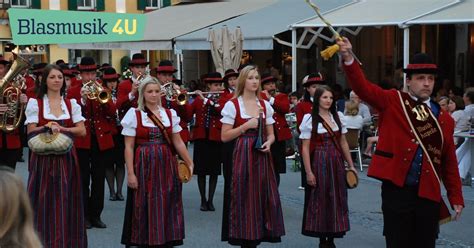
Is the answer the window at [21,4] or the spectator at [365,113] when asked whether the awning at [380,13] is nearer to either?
the spectator at [365,113]

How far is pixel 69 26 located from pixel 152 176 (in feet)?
6.22

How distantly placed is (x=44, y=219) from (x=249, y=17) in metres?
13.9

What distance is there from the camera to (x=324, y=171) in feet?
26.8

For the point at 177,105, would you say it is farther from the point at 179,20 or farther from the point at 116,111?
the point at 179,20

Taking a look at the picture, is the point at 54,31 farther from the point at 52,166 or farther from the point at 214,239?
the point at 214,239

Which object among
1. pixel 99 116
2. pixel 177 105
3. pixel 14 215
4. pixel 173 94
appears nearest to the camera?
A: pixel 14 215

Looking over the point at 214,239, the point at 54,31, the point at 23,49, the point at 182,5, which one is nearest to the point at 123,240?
the point at 214,239

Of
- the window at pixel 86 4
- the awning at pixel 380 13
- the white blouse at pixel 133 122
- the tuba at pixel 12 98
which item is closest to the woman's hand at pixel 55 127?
the white blouse at pixel 133 122

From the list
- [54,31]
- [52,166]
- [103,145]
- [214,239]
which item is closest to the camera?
[52,166]

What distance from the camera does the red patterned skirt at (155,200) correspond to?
729 cm

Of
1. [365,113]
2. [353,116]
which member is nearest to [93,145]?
[353,116]

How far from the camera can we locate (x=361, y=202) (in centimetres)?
1105

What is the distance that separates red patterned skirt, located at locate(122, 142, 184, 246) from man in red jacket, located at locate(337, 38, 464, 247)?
7.34 ft

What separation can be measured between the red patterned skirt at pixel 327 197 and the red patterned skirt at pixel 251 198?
1.98ft
